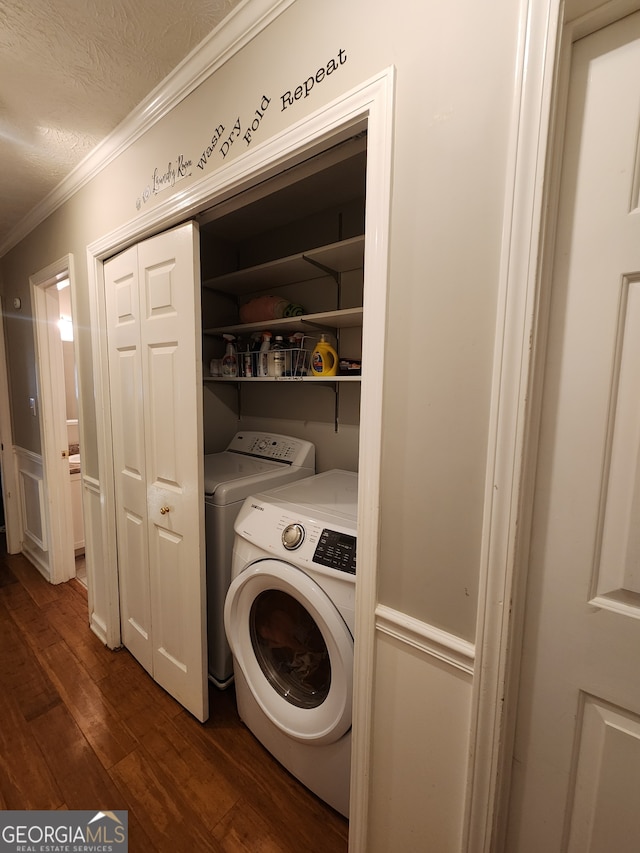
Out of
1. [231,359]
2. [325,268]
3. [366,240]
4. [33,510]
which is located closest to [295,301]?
[325,268]

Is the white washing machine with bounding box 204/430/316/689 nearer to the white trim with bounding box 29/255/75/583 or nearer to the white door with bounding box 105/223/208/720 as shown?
the white door with bounding box 105/223/208/720

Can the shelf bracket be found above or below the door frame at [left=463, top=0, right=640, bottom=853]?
above

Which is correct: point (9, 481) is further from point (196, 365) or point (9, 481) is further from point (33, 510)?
point (196, 365)

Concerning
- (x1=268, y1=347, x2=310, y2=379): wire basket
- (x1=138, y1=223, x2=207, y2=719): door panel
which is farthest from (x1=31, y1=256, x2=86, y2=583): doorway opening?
(x1=268, y1=347, x2=310, y2=379): wire basket

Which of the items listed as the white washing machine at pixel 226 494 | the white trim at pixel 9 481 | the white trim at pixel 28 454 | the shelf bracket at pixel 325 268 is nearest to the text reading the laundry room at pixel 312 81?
the shelf bracket at pixel 325 268

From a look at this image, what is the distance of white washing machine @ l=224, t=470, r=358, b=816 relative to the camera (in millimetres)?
1014

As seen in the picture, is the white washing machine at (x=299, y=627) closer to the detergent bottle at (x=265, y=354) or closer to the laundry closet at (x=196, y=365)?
the laundry closet at (x=196, y=365)

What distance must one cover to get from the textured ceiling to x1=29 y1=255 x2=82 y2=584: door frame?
0.92 metres

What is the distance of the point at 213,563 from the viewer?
4.98ft

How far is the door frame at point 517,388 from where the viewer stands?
562 millimetres

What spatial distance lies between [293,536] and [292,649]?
49 cm

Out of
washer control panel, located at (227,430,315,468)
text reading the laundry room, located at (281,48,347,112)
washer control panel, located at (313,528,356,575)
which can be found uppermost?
text reading the laundry room, located at (281,48,347,112)

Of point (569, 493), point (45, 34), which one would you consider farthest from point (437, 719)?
point (45, 34)

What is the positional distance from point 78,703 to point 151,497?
1.00 meters
